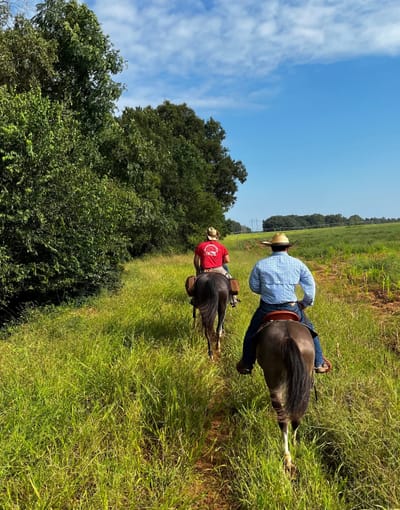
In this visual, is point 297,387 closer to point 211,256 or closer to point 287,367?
point 287,367

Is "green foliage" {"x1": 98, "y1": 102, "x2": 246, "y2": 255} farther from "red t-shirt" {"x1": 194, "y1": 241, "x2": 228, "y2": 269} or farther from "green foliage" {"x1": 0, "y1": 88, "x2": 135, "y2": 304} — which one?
"red t-shirt" {"x1": 194, "y1": 241, "x2": 228, "y2": 269}

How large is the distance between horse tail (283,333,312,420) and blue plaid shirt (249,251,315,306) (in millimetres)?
721

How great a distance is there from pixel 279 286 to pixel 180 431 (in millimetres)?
1894

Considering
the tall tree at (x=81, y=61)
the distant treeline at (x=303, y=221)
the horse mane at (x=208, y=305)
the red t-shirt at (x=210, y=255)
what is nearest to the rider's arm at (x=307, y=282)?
the horse mane at (x=208, y=305)

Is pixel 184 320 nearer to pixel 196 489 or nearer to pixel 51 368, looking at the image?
pixel 51 368

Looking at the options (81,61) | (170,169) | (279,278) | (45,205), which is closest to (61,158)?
(45,205)

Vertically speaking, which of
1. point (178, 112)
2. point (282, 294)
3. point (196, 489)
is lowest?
point (196, 489)

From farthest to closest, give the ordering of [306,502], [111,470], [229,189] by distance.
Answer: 1. [229,189]
2. [111,470]
3. [306,502]

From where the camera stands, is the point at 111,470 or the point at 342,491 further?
the point at 111,470

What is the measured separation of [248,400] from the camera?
14.6ft

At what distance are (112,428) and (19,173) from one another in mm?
6829

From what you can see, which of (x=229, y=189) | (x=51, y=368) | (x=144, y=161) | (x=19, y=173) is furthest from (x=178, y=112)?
(x=51, y=368)

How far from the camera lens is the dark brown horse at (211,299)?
6.44m

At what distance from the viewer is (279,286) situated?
3963 millimetres
